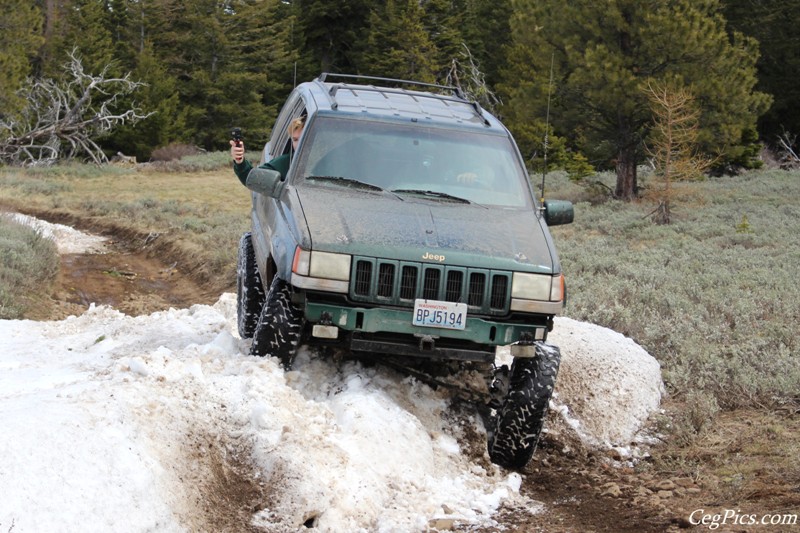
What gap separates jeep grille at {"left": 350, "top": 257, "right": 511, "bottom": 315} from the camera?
5914mm

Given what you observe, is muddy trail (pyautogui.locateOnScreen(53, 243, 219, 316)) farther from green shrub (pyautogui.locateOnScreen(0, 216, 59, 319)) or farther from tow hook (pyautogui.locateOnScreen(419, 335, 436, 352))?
tow hook (pyautogui.locateOnScreen(419, 335, 436, 352))

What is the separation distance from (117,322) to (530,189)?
4.60 meters

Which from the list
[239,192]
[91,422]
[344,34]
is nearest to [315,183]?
[91,422]

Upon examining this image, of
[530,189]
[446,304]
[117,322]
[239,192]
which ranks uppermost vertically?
[530,189]

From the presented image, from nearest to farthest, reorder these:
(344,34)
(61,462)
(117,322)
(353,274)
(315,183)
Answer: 1. (61,462)
2. (353,274)
3. (315,183)
4. (117,322)
5. (344,34)

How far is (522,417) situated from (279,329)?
1721mm

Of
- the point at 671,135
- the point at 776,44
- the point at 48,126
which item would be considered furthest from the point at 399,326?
the point at 776,44

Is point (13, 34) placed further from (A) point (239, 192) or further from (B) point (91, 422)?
(B) point (91, 422)

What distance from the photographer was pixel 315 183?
6.81m

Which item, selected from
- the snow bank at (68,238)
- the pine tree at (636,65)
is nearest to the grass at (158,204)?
the snow bank at (68,238)

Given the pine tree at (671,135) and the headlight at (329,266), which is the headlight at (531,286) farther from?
the pine tree at (671,135)

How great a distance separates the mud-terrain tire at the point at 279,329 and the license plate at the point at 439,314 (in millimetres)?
840

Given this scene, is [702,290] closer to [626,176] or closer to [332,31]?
[626,176]

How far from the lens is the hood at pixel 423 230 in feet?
19.5
